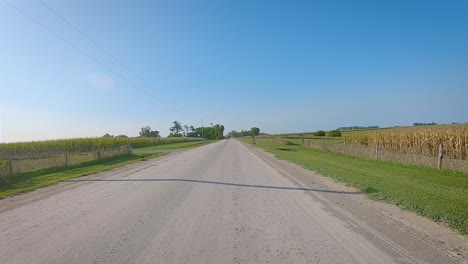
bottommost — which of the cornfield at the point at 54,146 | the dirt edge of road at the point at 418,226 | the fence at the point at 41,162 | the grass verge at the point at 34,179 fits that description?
the dirt edge of road at the point at 418,226

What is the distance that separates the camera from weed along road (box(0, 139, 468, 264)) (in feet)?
15.4

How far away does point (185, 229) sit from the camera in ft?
20.0

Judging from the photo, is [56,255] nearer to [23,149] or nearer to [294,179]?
[294,179]

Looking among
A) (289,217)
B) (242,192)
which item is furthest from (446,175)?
(289,217)

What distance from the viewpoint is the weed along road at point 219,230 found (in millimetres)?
4703

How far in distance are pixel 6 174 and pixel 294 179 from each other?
1337 cm

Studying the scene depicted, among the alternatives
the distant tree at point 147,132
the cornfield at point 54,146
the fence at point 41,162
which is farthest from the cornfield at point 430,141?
the distant tree at point 147,132

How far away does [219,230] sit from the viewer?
602 cm

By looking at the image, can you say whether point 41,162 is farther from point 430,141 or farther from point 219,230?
point 430,141

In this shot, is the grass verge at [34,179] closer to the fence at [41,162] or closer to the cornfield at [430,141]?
the fence at [41,162]

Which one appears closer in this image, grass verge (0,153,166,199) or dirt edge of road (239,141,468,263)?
dirt edge of road (239,141,468,263)

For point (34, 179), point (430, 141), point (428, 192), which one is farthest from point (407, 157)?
point (34, 179)

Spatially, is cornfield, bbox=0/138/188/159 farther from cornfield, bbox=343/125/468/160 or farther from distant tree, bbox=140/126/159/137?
distant tree, bbox=140/126/159/137

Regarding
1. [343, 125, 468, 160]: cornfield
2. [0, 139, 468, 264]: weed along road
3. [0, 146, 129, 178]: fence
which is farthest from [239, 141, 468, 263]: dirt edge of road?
[0, 146, 129, 178]: fence
